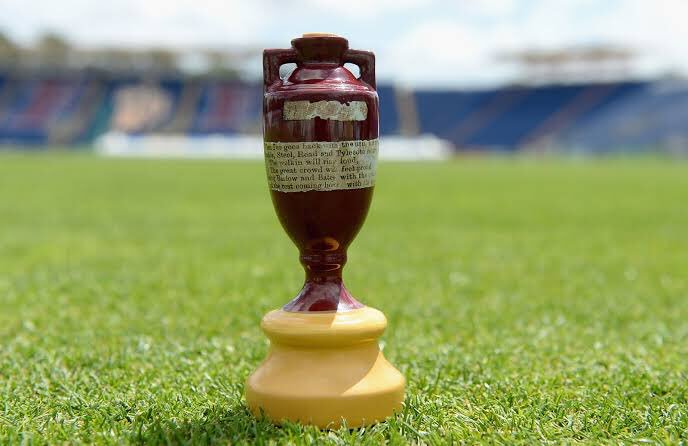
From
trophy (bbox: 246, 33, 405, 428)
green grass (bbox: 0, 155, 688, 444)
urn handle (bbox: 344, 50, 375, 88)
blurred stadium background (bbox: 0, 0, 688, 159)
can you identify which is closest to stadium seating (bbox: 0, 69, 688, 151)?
blurred stadium background (bbox: 0, 0, 688, 159)

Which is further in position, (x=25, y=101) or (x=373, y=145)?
(x=25, y=101)

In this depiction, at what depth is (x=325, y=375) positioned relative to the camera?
2086 mm

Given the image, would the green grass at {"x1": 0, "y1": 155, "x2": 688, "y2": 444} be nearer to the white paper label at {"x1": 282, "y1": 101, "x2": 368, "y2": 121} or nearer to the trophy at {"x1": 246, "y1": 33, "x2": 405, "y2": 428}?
the trophy at {"x1": 246, "y1": 33, "x2": 405, "y2": 428}

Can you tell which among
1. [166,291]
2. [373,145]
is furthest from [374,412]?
[166,291]

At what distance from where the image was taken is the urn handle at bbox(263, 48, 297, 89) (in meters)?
2.16

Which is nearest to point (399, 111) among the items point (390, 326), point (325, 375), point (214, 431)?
point (390, 326)

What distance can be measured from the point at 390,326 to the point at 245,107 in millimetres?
48084

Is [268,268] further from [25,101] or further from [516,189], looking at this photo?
[25,101]

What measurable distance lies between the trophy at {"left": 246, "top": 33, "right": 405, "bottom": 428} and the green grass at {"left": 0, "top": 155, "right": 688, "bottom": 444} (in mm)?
94

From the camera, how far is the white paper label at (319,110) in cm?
203

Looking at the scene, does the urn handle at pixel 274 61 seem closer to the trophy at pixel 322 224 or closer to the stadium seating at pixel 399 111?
the trophy at pixel 322 224

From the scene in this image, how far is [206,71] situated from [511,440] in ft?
175

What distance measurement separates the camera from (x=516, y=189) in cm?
1614

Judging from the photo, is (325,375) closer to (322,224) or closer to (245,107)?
(322,224)
